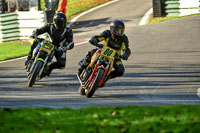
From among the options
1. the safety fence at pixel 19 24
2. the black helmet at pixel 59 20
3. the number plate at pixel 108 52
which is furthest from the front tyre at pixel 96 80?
the safety fence at pixel 19 24

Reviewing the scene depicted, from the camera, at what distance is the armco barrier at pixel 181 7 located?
80.8 feet

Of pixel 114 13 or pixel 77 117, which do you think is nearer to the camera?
pixel 77 117

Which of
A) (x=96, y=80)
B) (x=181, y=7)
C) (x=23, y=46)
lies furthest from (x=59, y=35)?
(x=181, y=7)

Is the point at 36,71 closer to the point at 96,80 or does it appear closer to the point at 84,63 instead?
the point at 84,63

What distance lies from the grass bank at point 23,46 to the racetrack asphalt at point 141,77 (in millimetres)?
2136

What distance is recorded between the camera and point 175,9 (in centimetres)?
2530

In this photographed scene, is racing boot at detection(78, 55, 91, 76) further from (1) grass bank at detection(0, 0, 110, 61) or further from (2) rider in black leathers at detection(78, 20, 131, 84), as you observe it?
(1) grass bank at detection(0, 0, 110, 61)

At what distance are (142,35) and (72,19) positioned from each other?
342 inches

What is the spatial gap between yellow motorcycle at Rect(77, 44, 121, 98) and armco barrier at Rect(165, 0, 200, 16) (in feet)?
47.8

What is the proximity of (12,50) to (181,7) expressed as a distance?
9013 mm

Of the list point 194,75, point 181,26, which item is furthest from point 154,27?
point 194,75

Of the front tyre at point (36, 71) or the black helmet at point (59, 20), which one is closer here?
the front tyre at point (36, 71)

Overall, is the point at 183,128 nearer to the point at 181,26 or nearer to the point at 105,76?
the point at 105,76

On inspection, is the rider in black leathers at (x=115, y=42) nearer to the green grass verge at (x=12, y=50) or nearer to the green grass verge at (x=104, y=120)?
the green grass verge at (x=104, y=120)
